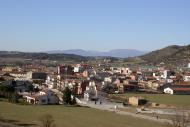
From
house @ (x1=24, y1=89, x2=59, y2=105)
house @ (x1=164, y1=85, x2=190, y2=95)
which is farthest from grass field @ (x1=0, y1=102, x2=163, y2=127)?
house @ (x1=164, y1=85, x2=190, y2=95)

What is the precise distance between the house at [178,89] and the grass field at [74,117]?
2052 centimetres

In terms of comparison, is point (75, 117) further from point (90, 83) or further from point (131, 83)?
point (131, 83)

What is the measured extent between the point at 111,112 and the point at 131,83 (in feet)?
73.7

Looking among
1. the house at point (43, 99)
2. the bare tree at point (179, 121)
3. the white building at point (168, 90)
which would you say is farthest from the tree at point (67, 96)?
the white building at point (168, 90)

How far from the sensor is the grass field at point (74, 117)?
75.4ft

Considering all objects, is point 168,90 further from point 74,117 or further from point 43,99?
point 74,117

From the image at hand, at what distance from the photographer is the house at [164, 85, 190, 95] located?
47.9 metres

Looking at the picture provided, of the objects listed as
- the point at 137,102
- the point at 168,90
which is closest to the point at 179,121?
the point at 137,102

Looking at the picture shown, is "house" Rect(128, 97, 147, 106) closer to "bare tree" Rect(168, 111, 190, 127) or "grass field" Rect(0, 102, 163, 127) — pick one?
"grass field" Rect(0, 102, 163, 127)

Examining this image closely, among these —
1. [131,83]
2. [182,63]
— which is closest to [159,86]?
[131,83]

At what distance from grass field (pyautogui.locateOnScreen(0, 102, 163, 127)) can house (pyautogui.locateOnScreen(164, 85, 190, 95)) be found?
808 inches

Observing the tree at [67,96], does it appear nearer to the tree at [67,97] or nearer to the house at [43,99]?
the tree at [67,97]

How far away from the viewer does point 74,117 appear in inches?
1000

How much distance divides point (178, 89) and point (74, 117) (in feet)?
82.8
